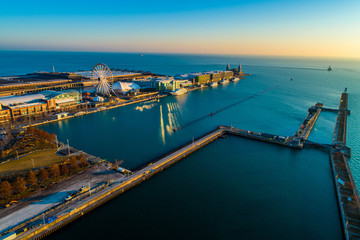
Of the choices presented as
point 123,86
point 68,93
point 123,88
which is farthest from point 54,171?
point 123,86

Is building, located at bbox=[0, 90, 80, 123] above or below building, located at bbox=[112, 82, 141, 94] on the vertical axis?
below

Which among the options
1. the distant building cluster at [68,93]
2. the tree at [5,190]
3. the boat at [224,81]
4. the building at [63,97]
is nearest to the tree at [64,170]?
the tree at [5,190]

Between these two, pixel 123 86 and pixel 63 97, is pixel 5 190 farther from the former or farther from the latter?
pixel 123 86

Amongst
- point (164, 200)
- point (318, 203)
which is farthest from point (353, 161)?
point (164, 200)

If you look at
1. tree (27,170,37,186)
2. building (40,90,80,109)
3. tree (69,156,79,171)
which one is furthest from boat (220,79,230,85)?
tree (27,170,37,186)

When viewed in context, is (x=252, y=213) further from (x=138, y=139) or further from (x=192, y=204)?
(x=138, y=139)

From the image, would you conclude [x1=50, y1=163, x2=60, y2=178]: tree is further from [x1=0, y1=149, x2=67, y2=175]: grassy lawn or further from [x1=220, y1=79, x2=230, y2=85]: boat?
[x1=220, y1=79, x2=230, y2=85]: boat
